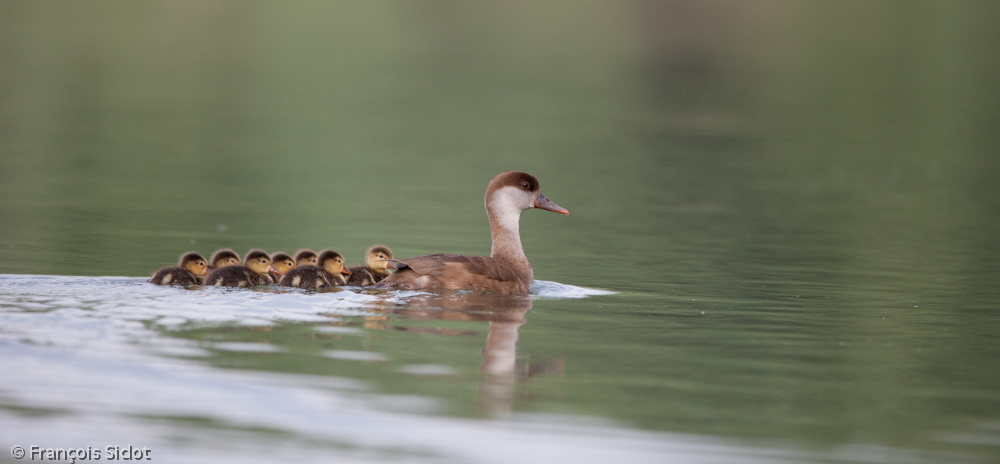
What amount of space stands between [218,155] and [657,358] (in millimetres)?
15658

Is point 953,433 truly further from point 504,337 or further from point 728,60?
point 728,60

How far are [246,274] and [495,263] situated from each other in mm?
2316

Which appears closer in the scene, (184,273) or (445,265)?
(184,273)

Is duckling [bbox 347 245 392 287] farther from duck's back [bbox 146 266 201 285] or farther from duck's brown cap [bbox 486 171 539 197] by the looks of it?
duck's back [bbox 146 266 201 285]

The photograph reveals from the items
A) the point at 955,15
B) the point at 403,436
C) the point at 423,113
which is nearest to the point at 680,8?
the point at 955,15

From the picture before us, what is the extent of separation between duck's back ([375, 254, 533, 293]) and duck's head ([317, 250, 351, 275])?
16.6 inches

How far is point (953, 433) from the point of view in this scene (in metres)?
7.75

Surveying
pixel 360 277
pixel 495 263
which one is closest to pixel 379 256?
pixel 360 277

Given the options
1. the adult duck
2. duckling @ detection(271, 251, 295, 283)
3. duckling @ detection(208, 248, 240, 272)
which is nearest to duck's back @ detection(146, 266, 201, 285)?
duckling @ detection(208, 248, 240, 272)

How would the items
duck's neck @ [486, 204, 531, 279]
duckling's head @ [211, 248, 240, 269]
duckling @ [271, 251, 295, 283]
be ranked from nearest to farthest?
duckling's head @ [211, 248, 240, 269]
duckling @ [271, 251, 295, 283]
duck's neck @ [486, 204, 531, 279]

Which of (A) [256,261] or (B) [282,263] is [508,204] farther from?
(A) [256,261]

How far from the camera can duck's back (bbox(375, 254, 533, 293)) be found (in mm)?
11719

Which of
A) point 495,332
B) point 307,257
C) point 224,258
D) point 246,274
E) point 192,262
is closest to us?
point 495,332

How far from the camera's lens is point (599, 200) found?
806 inches
